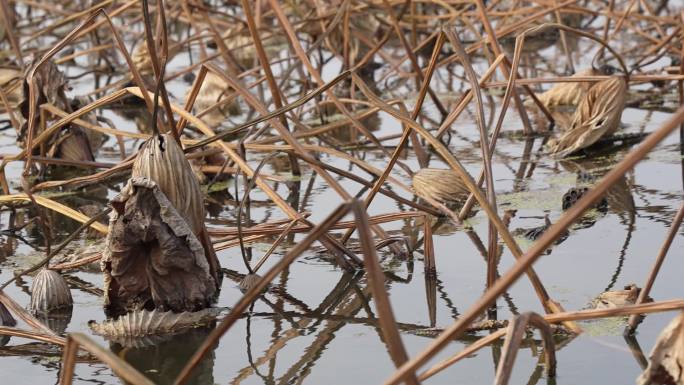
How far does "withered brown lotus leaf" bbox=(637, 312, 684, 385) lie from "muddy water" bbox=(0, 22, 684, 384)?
23 centimetres

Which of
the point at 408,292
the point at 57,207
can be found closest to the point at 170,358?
the point at 408,292

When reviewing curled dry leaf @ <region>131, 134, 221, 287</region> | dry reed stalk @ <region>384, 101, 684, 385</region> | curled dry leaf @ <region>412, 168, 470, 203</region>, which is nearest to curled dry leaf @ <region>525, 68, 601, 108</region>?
curled dry leaf @ <region>412, 168, 470, 203</region>

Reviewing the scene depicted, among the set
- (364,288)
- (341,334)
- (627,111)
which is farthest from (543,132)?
(341,334)

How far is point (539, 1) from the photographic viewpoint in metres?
4.00

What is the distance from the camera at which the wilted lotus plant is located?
1.58 metres

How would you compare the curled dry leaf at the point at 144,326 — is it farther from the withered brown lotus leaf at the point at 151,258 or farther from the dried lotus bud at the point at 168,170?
the dried lotus bud at the point at 168,170

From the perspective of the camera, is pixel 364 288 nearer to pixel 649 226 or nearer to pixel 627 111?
pixel 649 226

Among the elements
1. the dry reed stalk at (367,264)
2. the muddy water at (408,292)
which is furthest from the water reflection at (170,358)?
the dry reed stalk at (367,264)

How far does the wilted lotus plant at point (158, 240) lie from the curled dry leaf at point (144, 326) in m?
0.03

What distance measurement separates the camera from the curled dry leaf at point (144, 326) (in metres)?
1.58

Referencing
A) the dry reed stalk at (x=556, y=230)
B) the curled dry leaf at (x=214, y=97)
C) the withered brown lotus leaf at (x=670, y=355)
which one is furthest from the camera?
the curled dry leaf at (x=214, y=97)

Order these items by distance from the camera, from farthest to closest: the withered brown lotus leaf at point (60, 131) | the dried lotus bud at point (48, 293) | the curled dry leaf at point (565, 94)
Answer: the curled dry leaf at point (565, 94)
the withered brown lotus leaf at point (60, 131)
the dried lotus bud at point (48, 293)

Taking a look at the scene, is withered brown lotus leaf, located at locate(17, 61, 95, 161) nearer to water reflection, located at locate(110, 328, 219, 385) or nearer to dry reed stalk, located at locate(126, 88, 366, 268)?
dry reed stalk, located at locate(126, 88, 366, 268)

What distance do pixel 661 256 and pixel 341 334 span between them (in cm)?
45
